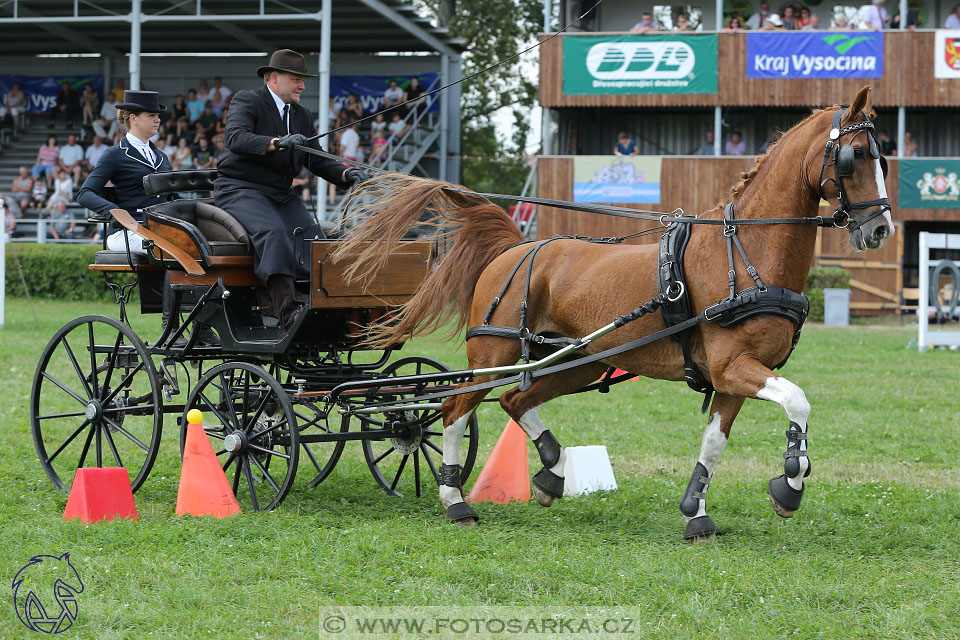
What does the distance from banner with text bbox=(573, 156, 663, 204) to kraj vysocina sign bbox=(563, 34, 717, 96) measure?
1599 mm

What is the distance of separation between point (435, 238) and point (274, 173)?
1.09 meters

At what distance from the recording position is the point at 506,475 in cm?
674

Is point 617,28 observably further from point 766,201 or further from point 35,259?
point 766,201

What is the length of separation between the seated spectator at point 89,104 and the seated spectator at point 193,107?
3.18 m

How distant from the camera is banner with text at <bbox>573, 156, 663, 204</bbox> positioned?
23.4 meters

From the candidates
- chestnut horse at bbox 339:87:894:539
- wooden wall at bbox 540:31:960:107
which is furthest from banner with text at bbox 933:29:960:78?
chestnut horse at bbox 339:87:894:539

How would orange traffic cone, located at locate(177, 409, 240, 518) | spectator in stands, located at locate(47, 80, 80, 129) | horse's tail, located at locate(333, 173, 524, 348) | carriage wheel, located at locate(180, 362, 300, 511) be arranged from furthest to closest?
spectator in stands, located at locate(47, 80, 80, 129)
horse's tail, located at locate(333, 173, 524, 348)
carriage wheel, located at locate(180, 362, 300, 511)
orange traffic cone, located at locate(177, 409, 240, 518)

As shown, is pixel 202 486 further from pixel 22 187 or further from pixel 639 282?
pixel 22 187

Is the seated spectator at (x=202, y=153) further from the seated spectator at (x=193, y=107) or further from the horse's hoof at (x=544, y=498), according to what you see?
the horse's hoof at (x=544, y=498)

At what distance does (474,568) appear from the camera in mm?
Result: 4898

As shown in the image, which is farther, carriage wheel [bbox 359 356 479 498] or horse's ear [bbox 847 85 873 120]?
carriage wheel [bbox 359 356 479 498]

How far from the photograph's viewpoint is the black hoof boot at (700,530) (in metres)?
5.53

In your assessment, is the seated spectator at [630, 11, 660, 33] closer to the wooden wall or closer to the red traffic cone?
the wooden wall

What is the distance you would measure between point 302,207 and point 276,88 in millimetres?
771
